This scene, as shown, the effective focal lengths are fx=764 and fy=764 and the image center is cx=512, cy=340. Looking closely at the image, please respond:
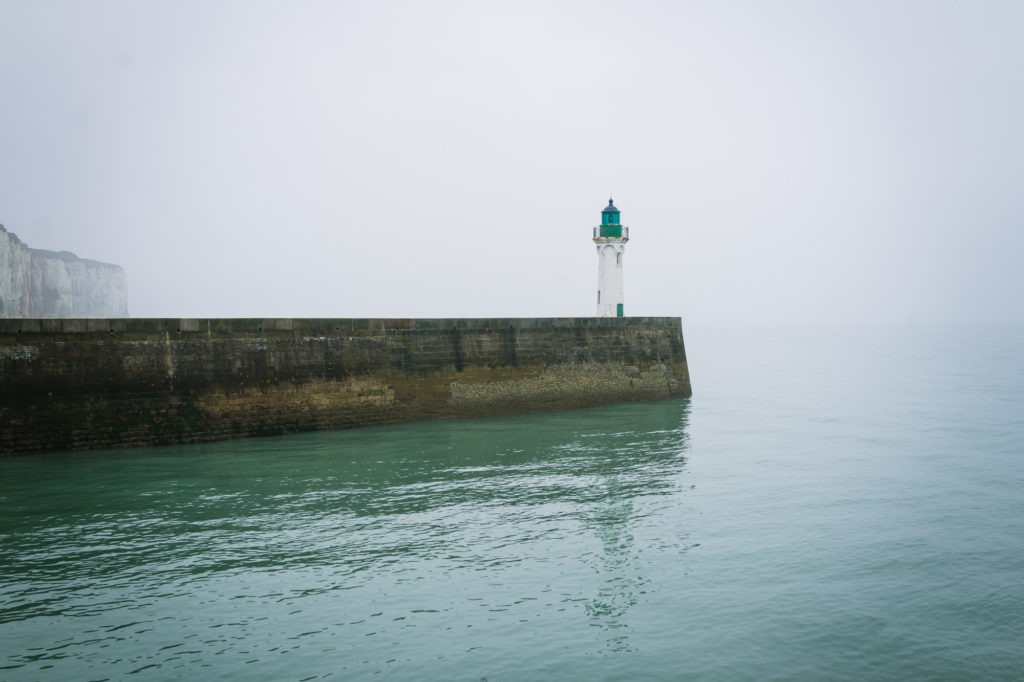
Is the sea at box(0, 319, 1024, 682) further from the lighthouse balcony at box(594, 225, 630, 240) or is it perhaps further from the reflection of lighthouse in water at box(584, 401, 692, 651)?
the lighthouse balcony at box(594, 225, 630, 240)

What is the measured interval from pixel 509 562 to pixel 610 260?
1717 cm

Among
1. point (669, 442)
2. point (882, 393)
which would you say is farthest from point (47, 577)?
point (882, 393)

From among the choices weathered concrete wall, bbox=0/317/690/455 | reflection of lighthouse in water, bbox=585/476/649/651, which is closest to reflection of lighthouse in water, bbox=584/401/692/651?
reflection of lighthouse in water, bbox=585/476/649/651

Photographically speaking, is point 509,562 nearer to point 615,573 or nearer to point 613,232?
point 615,573

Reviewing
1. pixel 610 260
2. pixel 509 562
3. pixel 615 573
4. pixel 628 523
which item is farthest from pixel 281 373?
pixel 610 260

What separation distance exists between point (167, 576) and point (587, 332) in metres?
13.6

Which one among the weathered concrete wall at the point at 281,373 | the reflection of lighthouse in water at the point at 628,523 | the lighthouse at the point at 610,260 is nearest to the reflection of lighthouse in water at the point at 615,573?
the reflection of lighthouse in water at the point at 628,523

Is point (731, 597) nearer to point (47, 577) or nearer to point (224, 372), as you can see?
point (47, 577)

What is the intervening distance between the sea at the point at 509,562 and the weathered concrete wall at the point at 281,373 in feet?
2.15

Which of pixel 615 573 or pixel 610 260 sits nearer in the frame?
pixel 615 573

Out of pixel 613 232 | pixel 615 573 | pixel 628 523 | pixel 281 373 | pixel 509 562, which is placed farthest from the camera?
pixel 613 232

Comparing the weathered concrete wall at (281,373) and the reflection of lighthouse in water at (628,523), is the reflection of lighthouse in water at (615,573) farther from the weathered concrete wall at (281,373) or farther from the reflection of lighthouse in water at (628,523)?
the weathered concrete wall at (281,373)

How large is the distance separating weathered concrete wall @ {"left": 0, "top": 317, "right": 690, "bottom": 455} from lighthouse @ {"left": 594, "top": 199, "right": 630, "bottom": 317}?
10.7ft

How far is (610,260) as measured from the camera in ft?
78.0
